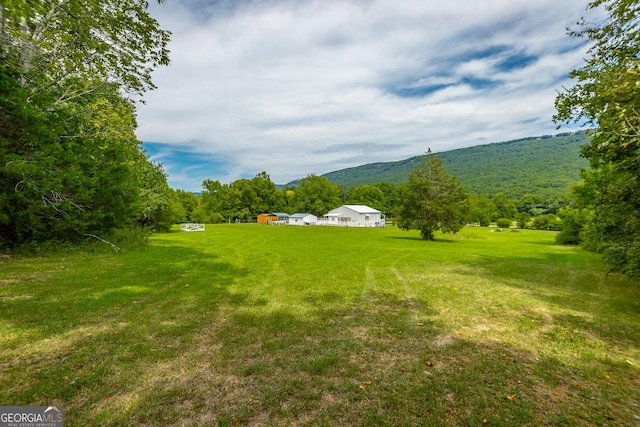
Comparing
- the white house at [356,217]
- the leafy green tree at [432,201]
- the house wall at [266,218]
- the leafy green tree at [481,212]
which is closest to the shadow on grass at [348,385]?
the leafy green tree at [432,201]

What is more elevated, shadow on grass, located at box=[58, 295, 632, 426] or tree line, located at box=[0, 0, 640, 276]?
tree line, located at box=[0, 0, 640, 276]

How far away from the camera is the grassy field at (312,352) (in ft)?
10.8

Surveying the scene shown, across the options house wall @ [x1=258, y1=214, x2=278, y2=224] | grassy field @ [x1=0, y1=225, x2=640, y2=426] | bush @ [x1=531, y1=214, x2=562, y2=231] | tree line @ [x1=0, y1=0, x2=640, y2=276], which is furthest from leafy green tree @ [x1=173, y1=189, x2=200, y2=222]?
bush @ [x1=531, y1=214, x2=562, y2=231]

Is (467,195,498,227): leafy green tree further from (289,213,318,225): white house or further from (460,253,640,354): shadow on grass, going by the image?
(460,253,640,354): shadow on grass

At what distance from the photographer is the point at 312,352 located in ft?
15.4

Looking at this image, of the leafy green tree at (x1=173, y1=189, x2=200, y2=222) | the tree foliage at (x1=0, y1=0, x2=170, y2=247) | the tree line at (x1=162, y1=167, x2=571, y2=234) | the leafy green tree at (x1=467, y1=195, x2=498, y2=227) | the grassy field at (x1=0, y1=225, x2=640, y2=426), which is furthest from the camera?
the tree line at (x1=162, y1=167, x2=571, y2=234)

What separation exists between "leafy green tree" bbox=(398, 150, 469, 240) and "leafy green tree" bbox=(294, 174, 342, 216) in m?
48.0

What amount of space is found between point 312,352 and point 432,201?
91.5 feet

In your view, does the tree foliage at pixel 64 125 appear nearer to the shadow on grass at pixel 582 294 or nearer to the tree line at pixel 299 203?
the shadow on grass at pixel 582 294

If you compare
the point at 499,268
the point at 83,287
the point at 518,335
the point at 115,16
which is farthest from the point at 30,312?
the point at 499,268

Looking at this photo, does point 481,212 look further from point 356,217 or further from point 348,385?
point 348,385

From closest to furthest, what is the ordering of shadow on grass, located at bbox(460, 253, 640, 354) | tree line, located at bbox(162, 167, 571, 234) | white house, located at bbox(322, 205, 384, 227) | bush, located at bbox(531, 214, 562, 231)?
1. shadow on grass, located at bbox(460, 253, 640, 354)
2. bush, located at bbox(531, 214, 562, 231)
3. white house, located at bbox(322, 205, 384, 227)
4. tree line, located at bbox(162, 167, 571, 234)

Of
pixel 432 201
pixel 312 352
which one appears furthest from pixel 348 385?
pixel 432 201

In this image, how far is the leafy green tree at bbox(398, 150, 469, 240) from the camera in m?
29.1
